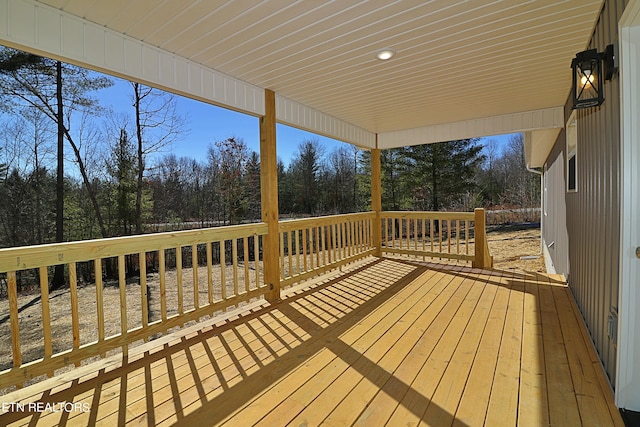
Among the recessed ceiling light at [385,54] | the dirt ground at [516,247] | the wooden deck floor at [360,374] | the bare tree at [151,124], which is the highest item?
the bare tree at [151,124]

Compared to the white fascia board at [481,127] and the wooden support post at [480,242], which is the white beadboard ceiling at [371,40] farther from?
the wooden support post at [480,242]

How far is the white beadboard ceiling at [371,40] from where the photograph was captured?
2.03 m

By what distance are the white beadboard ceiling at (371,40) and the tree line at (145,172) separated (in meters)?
6.80

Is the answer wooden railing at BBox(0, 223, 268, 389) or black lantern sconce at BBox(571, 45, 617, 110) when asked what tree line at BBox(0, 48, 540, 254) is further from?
black lantern sconce at BBox(571, 45, 617, 110)

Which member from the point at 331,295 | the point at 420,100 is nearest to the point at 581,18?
the point at 420,100

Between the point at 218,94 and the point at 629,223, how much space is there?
10.8ft

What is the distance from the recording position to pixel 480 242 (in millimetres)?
4961

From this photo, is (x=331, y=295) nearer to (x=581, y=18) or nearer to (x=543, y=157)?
(x=581, y=18)

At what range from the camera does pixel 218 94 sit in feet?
10.1

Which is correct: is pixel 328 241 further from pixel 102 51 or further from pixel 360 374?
pixel 102 51

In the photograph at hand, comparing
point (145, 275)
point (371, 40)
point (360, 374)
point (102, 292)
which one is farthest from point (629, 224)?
point (102, 292)

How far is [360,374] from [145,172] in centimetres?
940

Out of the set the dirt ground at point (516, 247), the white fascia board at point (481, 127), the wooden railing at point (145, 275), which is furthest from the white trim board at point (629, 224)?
the dirt ground at point (516, 247)

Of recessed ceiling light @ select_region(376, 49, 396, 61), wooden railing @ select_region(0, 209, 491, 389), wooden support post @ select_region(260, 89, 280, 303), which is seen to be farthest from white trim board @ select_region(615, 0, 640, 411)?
wooden support post @ select_region(260, 89, 280, 303)
